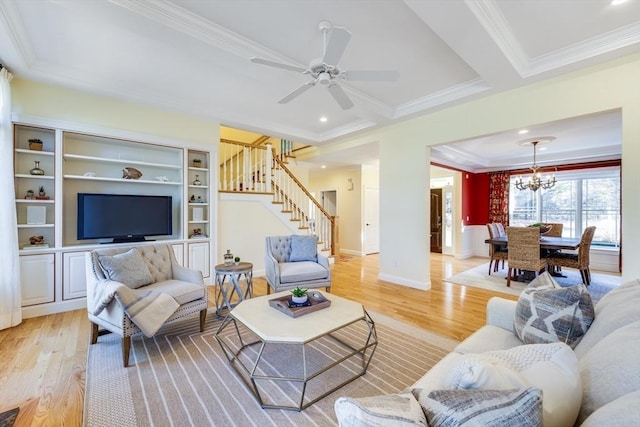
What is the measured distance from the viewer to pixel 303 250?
13.5 feet

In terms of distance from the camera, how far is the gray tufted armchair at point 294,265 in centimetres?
355

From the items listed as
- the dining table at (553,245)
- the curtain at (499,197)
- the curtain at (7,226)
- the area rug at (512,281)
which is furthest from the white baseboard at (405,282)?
the curtain at (7,226)

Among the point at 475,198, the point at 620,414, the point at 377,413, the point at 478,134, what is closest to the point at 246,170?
the point at 478,134

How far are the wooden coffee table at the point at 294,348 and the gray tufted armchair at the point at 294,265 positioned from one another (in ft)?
3.00

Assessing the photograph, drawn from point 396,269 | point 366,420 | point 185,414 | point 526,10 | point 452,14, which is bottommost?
point 185,414

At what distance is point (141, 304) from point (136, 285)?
520 mm

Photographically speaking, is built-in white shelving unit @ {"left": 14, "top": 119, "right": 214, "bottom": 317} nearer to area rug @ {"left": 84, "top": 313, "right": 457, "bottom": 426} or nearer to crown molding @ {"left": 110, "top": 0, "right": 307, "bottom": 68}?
area rug @ {"left": 84, "top": 313, "right": 457, "bottom": 426}

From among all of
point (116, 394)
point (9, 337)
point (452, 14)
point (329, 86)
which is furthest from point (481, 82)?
point (9, 337)

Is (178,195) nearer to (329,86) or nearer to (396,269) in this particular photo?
(329,86)

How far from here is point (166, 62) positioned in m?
3.10

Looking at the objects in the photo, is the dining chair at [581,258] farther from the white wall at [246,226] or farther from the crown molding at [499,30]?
the white wall at [246,226]

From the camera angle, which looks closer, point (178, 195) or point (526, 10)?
point (526, 10)

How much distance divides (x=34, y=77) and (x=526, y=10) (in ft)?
16.8

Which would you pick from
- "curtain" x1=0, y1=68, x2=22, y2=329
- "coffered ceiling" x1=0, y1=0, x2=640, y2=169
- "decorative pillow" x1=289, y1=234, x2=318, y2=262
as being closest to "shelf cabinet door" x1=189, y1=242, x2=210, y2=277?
"decorative pillow" x1=289, y1=234, x2=318, y2=262
